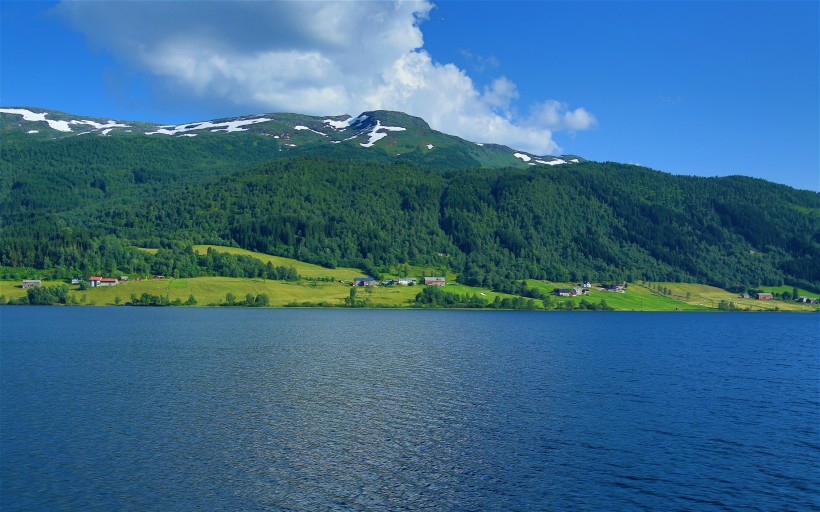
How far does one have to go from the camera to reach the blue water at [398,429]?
3422 centimetres

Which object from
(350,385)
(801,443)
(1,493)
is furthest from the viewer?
(350,385)

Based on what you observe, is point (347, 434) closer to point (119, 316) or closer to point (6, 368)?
point (6, 368)

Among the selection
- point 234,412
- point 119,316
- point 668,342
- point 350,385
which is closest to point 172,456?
point 234,412

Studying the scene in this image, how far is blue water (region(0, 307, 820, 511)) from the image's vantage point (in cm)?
3422

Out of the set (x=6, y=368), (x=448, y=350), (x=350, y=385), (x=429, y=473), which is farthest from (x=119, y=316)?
(x=429, y=473)

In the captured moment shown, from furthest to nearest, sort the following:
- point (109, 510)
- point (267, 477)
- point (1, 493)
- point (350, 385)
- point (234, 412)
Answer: point (350, 385) < point (234, 412) < point (267, 477) < point (1, 493) < point (109, 510)

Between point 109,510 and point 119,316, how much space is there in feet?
448

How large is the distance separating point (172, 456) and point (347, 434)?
39.7ft

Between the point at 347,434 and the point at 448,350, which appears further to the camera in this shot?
the point at 448,350

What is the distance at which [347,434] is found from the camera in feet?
149

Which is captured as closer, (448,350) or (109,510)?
(109,510)

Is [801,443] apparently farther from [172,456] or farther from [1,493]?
[1,493]

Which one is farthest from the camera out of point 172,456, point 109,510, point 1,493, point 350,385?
point 350,385

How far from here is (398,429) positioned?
154 ft
